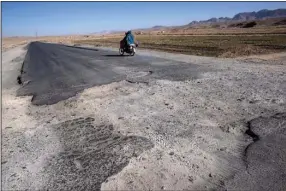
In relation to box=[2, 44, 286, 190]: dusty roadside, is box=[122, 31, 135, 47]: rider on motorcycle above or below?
above

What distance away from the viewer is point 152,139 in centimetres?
552

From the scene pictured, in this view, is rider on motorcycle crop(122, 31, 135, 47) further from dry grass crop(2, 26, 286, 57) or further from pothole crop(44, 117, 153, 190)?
pothole crop(44, 117, 153, 190)

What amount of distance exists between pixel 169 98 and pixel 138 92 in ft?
4.49

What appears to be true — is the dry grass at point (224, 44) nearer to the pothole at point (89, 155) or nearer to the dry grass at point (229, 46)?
the dry grass at point (229, 46)

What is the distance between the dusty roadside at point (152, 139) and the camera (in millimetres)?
4219

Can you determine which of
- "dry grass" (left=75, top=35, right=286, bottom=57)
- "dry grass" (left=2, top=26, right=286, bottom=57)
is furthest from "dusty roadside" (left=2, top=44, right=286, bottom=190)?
"dry grass" (left=2, top=26, right=286, bottom=57)

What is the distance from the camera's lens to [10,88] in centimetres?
1284

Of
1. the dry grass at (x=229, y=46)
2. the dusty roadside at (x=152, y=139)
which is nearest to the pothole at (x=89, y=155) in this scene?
the dusty roadside at (x=152, y=139)

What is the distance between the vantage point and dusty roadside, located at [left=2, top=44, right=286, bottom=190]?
4.22 meters

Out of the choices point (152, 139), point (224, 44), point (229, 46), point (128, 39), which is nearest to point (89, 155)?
point (152, 139)

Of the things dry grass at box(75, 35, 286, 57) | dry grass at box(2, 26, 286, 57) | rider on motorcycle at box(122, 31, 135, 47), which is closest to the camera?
dry grass at box(75, 35, 286, 57)

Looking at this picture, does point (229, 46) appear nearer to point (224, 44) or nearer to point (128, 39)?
point (224, 44)

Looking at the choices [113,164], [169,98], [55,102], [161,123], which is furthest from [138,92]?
[113,164]

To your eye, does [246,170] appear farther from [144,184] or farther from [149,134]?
[149,134]
